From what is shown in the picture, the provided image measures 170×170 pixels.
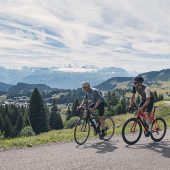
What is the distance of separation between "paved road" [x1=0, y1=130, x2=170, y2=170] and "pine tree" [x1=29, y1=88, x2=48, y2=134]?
7840 cm

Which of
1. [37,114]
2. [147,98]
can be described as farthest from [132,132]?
[37,114]

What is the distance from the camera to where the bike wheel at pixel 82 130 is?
16.9 meters

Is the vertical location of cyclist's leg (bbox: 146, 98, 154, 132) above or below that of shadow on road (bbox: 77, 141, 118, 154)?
above

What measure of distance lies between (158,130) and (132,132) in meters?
1.93

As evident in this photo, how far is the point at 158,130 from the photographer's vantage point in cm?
1762

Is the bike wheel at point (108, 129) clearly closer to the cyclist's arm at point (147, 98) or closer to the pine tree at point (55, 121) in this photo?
the cyclist's arm at point (147, 98)

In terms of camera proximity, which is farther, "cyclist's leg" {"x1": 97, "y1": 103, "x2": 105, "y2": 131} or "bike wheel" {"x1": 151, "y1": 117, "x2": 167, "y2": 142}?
"cyclist's leg" {"x1": 97, "y1": 103, "x2": 105, "y2": 131}

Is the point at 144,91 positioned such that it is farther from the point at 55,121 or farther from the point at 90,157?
the point at 55,121

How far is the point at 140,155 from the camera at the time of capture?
13836 millimetres

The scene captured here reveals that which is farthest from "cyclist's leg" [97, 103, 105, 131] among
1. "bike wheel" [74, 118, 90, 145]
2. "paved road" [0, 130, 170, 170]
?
"paved road" [0, 130, 170, 170]

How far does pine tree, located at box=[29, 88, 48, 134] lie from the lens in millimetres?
94250

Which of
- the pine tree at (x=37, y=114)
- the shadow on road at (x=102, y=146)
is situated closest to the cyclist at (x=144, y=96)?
the shadow on road at (x=102, y=146)

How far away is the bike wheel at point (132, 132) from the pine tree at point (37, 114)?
7856cm

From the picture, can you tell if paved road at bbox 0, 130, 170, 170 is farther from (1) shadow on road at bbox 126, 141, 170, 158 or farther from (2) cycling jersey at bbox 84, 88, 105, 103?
(2) cycling jersey at bbox 84, 88, 105, 103
